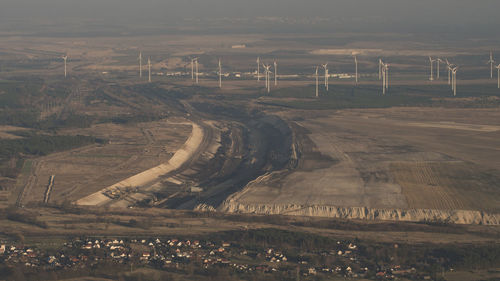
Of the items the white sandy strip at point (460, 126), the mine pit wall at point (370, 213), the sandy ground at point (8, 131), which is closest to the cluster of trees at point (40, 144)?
the sandy ground at point (8, 131)

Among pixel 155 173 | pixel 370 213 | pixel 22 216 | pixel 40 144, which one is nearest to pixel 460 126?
pixel 155 173

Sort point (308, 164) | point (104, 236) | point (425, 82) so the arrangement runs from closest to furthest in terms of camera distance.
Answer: point (104, 236) → point (308, 164) → point (425, 82)

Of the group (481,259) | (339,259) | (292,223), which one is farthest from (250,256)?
(481,259)

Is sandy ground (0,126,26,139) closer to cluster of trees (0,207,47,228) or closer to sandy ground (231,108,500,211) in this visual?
sandy ground (231,108,500,211)

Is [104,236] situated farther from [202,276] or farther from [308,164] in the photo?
[308,164]

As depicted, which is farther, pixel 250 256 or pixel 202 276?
pixel 250 256

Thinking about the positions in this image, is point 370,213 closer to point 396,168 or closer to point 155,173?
point 396,168

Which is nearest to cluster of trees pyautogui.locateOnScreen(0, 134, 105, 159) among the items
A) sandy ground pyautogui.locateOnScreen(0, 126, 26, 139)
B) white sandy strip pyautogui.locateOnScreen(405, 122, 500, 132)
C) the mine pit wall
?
sandy ground pyautogui.locateOnScreen(0, 126, 26, 139)
